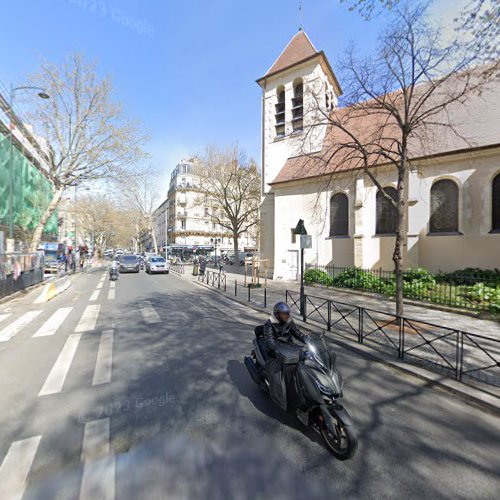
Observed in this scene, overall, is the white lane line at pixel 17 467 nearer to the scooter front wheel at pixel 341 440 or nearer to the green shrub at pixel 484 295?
the scooter front wheel at pixel 341 440

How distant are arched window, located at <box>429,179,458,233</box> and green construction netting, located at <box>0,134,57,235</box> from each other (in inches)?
1036

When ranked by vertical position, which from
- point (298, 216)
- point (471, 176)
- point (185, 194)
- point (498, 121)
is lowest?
point (298, 216)

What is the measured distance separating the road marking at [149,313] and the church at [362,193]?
709 centimetres

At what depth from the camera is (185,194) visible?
53312mm

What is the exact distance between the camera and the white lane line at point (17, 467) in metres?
2.30

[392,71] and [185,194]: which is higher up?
[185,194]

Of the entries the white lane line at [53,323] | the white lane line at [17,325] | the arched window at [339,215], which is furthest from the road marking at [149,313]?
the arched window at [339,215]

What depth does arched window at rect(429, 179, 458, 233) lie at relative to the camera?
13.9 metres

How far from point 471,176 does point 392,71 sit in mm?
8897

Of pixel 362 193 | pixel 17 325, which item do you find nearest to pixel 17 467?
pixel 17 325

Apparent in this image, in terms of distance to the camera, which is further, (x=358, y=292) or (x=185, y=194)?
(x=185, y=194)

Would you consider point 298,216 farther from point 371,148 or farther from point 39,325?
point 39,325

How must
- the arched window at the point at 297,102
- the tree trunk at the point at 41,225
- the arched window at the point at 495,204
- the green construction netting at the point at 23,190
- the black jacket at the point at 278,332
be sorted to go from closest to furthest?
the black jacket at the point at 278,332, the arched window at the point at 495,204, the tree trunk at the point at 41,225, the green construction netting at the point at 23,190, the arched window at the point at 297,102

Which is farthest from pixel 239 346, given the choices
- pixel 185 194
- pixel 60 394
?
pixel 185 194
